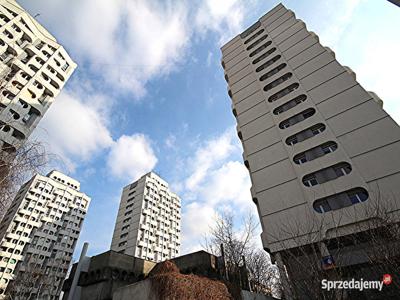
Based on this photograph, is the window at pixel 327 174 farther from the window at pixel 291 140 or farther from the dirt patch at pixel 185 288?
the dirt patch at pixel 185 288

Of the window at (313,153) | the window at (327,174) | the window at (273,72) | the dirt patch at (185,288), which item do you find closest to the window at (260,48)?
the window at (273,72)

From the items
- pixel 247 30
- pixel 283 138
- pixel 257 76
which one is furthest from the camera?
pixel 247 30

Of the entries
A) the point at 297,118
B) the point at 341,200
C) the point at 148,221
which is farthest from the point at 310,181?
the point at 148,221

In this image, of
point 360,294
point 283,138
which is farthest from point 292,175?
point 360,294

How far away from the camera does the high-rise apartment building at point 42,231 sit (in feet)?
165

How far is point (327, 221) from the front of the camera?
15.2 m

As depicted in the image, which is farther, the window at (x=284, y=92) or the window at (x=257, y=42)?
the window at (x=257, y=42)

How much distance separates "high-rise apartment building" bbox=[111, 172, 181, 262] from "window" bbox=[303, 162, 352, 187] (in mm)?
44653

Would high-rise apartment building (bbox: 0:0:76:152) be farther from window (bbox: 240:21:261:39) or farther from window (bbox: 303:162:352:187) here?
window (bbox: 240:21:261:39)

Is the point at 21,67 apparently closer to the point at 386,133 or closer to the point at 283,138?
the point at 283,138

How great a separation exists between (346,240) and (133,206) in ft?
173

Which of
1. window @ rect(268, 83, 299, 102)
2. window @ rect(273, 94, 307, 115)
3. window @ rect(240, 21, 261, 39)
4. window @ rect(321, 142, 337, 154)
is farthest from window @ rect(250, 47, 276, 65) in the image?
window @ rect(321, 142, 337, 154)

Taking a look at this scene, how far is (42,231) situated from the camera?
57312 millimetres

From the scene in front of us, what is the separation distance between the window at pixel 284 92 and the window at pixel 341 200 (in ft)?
41.1
